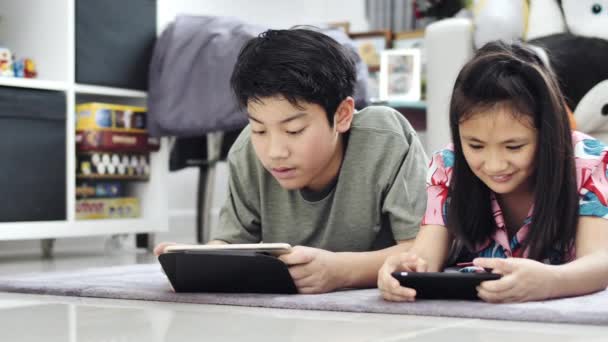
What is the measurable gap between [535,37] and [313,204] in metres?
1.23

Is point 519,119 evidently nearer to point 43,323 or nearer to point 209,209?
point 43,323

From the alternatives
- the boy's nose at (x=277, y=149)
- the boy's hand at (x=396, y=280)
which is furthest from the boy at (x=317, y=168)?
the boy's hand at (x=396, y=280)

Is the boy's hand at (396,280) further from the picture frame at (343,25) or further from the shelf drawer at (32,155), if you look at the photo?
the picture frame at (343,25)

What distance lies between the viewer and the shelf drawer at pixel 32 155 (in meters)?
2.06

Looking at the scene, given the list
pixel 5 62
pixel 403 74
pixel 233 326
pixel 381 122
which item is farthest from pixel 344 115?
pixel 403 74

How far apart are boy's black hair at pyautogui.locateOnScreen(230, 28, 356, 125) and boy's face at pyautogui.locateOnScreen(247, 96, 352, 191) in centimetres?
1

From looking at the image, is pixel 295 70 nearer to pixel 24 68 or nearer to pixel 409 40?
pixel 24 68

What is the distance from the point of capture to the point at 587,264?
1040mm

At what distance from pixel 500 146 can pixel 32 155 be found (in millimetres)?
1390

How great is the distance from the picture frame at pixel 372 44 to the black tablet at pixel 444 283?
256cm

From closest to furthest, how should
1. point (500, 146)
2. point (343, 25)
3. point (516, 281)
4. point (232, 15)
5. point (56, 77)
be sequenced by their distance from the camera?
point (516, 281) < point (500, 146) < point (56, 77) < point (232, 15) < point (343, 25)

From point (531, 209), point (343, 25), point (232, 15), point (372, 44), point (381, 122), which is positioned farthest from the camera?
point (343, 25)

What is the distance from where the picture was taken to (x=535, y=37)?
229 cm

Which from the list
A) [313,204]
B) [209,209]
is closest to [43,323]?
[313,204]
